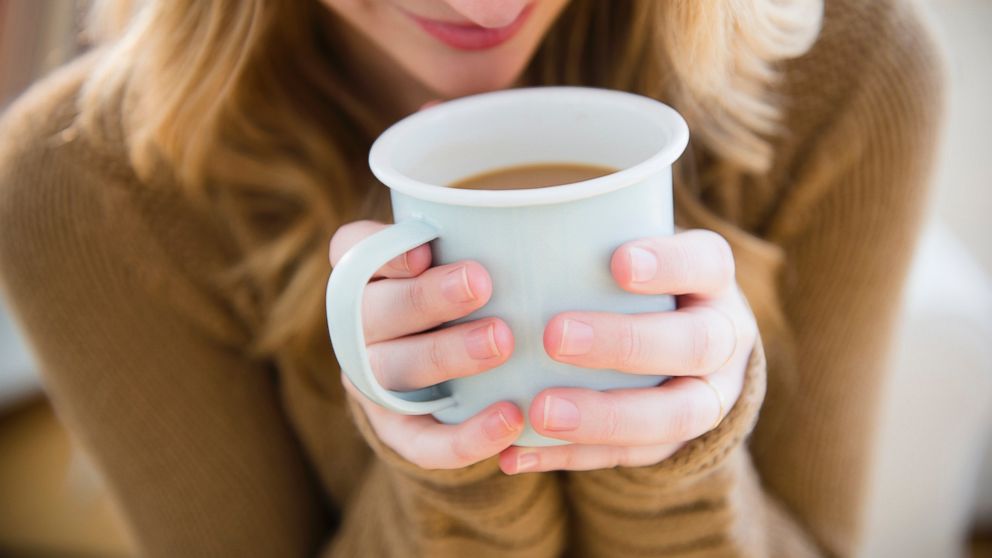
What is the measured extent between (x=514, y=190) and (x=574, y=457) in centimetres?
19

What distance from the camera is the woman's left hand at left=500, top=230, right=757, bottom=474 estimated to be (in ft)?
1.56

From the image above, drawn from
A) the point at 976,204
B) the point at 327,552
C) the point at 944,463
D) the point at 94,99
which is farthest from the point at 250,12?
the point at 976,204

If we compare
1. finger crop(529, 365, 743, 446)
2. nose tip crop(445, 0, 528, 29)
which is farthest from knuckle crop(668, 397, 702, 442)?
nose tip crop(445, 0, 528, 29)

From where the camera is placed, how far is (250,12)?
79 centimetres

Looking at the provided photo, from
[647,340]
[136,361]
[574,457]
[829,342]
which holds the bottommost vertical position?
[829,342]

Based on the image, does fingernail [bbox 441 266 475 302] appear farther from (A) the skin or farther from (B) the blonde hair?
(B) the blonde hair

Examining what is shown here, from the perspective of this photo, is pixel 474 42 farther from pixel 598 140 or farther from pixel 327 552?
pixel 327 552

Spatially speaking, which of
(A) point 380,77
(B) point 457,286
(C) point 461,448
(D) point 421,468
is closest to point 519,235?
(B) point 457,286

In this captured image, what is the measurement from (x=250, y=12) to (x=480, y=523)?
0.50 metres

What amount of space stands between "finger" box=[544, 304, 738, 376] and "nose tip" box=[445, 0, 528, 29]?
0.25 meters

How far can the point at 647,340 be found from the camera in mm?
495

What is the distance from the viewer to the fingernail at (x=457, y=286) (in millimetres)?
463

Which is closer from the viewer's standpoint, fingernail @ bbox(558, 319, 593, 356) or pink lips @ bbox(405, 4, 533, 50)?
fingernail @ bbox(558, 319, 593, 356)

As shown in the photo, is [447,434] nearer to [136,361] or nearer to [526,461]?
[526,461]
